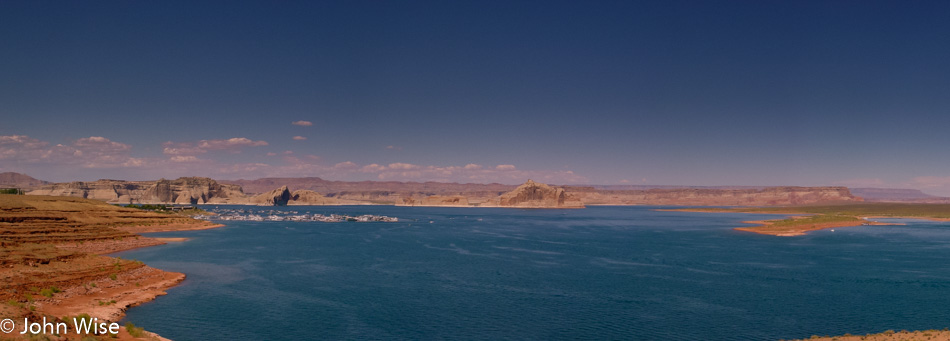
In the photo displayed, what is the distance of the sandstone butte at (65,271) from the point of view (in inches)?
1401

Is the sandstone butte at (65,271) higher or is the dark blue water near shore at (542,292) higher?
the sandstone butte at (65,271)

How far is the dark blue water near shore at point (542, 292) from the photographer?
35.8 metres

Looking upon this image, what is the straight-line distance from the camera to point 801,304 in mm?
43625

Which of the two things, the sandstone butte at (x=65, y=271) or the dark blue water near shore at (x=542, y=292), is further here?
the dark blue water near shore at (x=542, y=292)

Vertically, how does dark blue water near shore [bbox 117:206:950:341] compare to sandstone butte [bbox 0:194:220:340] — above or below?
below

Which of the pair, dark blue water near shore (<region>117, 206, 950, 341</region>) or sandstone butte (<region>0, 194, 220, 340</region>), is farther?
dark blue water near shore (<region>117, 206, 950, 341</region>)

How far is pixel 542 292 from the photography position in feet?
160

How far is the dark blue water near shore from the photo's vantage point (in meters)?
35.8

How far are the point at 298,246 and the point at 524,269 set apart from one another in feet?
151

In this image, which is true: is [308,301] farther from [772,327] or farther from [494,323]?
[772,327]

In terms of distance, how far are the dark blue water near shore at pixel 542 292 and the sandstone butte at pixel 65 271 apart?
9.24ft

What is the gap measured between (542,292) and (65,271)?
4392 cm

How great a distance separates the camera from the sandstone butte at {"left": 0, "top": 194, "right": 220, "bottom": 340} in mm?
35594

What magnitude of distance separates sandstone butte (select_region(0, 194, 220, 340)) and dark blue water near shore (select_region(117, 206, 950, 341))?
282cm
